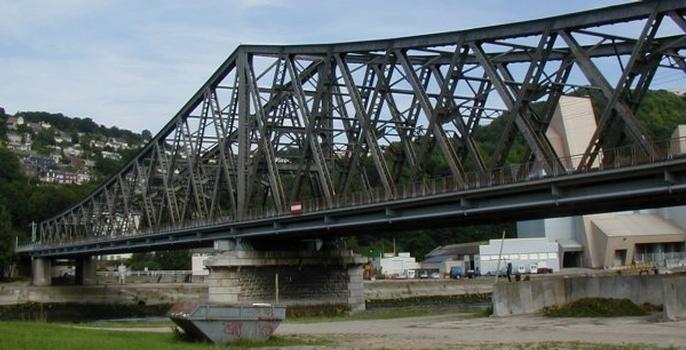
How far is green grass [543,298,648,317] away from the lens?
3938 centimetres

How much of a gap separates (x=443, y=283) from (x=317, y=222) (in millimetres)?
64097

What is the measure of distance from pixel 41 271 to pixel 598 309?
4801 inches

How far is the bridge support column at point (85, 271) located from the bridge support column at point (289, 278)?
7914 cm

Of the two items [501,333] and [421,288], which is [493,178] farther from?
[421,288]

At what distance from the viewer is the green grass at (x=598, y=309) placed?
39.4m

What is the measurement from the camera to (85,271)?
143 metres

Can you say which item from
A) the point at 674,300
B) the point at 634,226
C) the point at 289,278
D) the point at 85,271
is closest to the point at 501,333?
the point at 674,300

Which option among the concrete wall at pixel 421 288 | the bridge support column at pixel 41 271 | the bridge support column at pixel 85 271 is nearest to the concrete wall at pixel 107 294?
the bridge support column at pixel 85 271

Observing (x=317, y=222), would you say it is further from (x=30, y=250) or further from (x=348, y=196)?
(x=30, y=250)

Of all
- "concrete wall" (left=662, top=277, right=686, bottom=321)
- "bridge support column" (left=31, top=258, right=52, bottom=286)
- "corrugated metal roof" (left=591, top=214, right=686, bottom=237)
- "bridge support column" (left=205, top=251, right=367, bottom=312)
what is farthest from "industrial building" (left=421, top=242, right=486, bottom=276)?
"concrete wall" (left=662, top=277, right=686, bottom=321)

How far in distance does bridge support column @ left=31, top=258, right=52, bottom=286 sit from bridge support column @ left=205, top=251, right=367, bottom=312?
274 ft

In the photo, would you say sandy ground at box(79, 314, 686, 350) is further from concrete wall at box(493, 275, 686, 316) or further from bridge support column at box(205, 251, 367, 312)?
bridge support column at box(205, 251, 367, 312)

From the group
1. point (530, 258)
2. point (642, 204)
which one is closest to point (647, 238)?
point (530, 258)

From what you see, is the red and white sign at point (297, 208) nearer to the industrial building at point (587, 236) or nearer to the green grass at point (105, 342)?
the green grass at point (105, 342)
